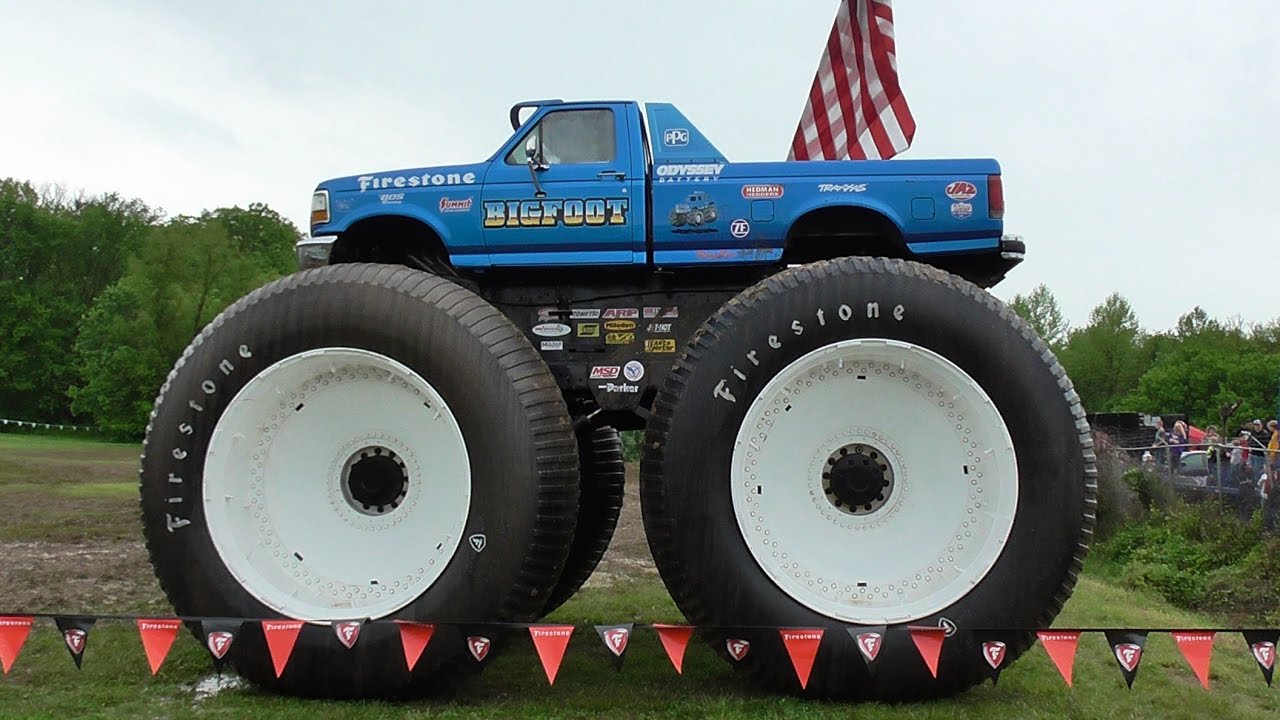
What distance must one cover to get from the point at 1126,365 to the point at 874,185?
232 ft

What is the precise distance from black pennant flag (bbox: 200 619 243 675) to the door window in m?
3.14

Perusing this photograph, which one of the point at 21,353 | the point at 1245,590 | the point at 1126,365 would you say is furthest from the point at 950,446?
the point at 1126,365

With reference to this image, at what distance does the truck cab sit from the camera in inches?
228

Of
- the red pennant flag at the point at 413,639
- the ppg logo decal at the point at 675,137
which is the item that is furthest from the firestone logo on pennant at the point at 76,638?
the ppg logo decal at the point at 675,137

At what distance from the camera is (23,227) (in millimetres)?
55594

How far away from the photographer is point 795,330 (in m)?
5.29

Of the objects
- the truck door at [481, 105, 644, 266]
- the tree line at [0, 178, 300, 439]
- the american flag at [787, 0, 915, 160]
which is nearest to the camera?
the truck door at [481, 105, 644, 266]

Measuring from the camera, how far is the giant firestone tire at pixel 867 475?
5.10 meters

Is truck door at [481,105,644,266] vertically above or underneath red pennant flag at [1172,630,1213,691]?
above

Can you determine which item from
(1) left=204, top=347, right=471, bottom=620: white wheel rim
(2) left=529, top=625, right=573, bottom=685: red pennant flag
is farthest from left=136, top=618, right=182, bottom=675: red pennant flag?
(2) left=529, top=625, right=573, bottom=685: red pennant flag

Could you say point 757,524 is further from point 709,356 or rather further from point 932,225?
point 932,225

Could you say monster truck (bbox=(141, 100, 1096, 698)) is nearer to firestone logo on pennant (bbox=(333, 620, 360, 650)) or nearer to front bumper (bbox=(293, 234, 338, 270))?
firestone logo on pennant (bbox=(333, 620, 360, 650))

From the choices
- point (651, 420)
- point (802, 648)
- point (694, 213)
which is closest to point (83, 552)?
point (651, 420)

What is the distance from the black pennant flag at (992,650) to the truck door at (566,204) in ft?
9.54
